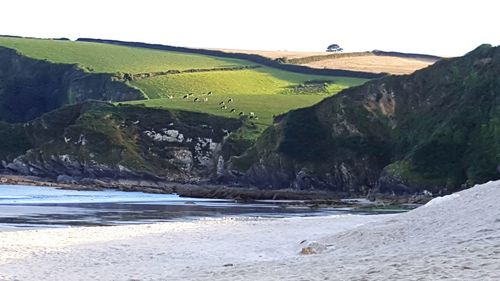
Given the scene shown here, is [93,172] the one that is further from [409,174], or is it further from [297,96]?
[409,174]

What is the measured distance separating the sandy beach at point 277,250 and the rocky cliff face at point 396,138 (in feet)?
205

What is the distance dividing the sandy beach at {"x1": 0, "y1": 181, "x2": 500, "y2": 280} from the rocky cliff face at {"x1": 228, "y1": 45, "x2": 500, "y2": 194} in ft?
205

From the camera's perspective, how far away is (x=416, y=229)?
33.0 metres

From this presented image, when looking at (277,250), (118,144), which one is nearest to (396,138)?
(118,144)

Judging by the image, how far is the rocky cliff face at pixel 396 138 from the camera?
4350 inches

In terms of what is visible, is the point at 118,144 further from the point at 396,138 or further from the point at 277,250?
the point at 277,250

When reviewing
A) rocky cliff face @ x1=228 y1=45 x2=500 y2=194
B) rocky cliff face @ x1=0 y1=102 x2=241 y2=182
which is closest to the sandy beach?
rocky cliff face @ x1=228 y1=45 x2=500 y2=194

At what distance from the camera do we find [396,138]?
127 m

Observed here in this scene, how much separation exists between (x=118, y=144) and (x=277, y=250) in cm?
12637

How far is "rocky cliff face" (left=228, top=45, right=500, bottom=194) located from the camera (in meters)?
110

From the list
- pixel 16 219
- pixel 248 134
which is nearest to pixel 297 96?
pixel 248 134

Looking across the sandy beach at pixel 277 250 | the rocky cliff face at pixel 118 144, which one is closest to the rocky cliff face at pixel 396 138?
the rocky cliff face at pixel 118 144

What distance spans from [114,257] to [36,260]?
2926 mm

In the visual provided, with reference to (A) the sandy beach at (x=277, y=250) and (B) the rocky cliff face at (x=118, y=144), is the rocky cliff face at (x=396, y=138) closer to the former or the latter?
(B) the rocky cliff face at (x=118, y=144)
